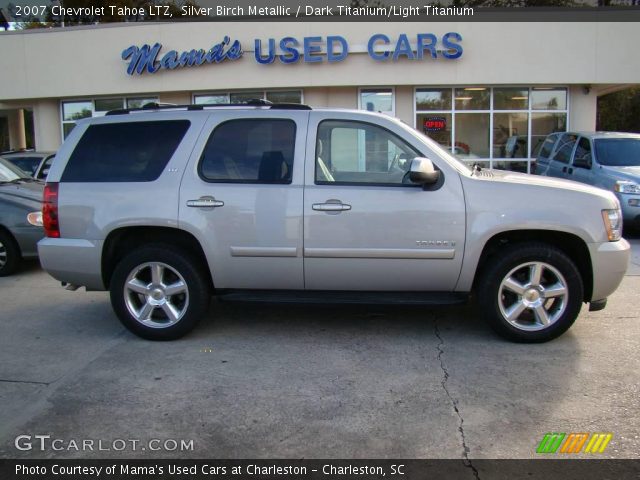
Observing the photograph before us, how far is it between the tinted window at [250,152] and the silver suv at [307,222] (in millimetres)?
12

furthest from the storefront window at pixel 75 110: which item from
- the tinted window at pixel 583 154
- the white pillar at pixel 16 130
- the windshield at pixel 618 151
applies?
the windshield at pixel 618 151

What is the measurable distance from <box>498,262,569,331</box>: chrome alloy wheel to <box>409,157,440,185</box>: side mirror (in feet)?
3.36

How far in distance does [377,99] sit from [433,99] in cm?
172

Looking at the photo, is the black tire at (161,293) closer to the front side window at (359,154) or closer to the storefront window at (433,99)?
the front side window at (359,154)

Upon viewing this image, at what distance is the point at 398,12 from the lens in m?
A: 17.0

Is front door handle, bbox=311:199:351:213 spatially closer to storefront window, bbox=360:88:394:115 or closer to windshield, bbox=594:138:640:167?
windshield, bbox=594:138:640:167

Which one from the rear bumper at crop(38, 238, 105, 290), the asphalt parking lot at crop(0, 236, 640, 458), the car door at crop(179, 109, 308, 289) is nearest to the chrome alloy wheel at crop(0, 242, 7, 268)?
the asphalt parking lot at crop(0, 236, 640, 458)

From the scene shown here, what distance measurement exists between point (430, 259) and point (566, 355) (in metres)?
1.30

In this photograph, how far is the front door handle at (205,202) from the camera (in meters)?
4.78

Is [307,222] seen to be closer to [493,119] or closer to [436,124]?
[436,124]

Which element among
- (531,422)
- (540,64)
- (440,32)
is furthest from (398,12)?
(531,422)

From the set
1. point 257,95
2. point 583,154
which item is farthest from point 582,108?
point 257,95

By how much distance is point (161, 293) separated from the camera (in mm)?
4969

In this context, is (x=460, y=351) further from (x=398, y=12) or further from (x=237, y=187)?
(x=398, y=12)
